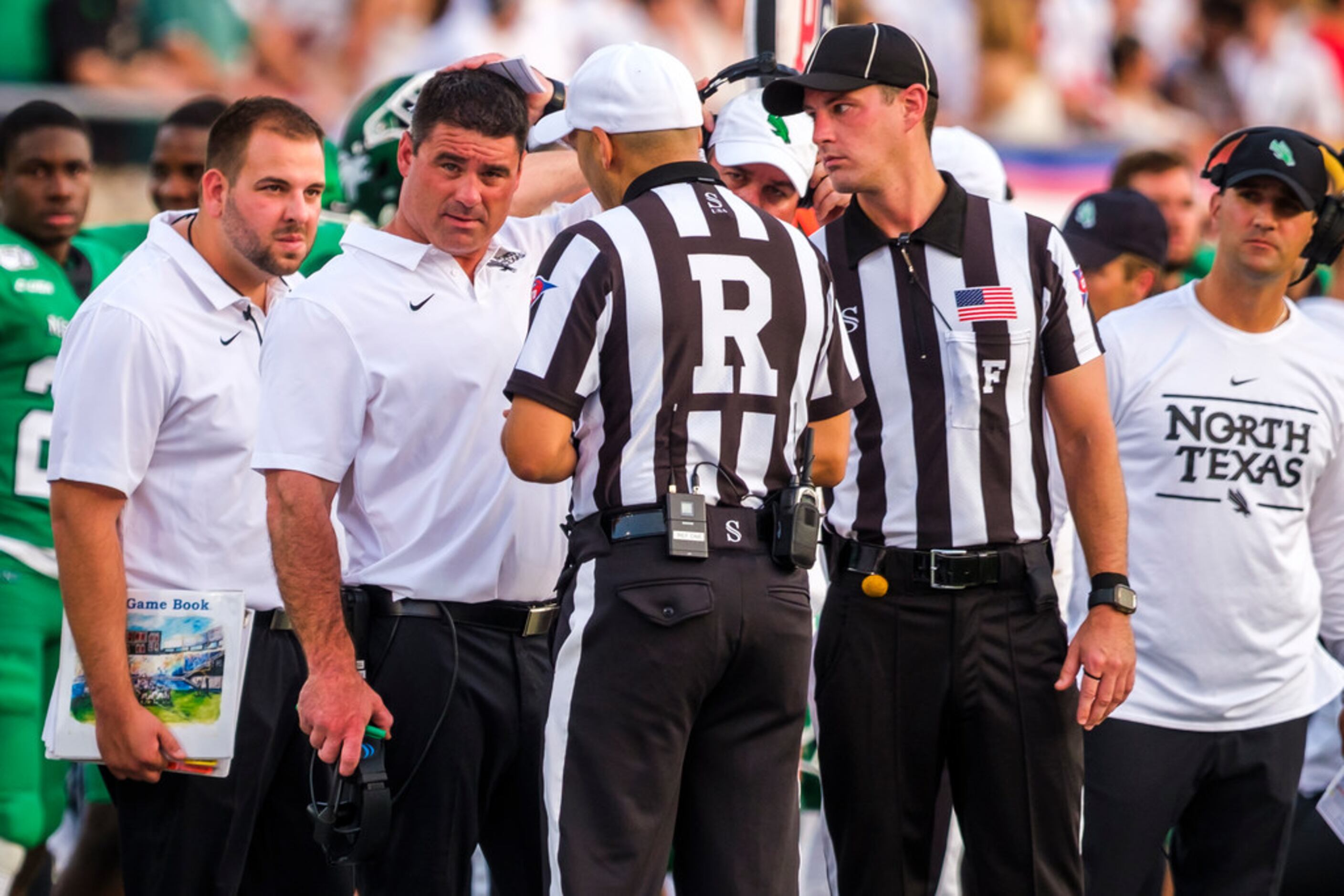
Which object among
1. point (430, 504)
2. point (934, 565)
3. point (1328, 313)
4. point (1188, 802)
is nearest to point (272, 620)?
point (430, 504)

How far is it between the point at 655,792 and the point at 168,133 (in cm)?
341

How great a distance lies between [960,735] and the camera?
3730 mm

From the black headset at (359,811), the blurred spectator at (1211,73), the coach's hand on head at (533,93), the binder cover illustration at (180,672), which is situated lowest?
the black headset at (359,811)

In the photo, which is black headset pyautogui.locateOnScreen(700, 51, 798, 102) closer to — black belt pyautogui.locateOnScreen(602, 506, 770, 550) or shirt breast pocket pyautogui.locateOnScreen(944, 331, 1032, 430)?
shirt breast pocket pyautogui.locateOnScreen(944, 331, 1032, 430)

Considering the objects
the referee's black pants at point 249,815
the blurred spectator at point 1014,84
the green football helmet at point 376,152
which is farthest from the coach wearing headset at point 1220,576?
the blurred spectator at point 1014,84

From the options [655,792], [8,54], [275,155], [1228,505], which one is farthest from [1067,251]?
[8,54]

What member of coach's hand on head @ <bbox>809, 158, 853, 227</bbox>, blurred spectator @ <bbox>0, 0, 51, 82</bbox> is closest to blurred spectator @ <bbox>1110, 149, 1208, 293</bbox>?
coach's hand on head @ <bbox>809, 158, 853, 227</bbox>

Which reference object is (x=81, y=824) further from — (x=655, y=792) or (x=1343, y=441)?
(x=1343, y=441)

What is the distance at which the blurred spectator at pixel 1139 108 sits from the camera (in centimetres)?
1223

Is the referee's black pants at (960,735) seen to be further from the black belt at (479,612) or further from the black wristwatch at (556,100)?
the black wristwatch at (556,100)

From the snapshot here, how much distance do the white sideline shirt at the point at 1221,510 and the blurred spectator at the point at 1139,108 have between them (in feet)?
26.6

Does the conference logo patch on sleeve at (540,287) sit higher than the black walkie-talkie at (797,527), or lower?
higher

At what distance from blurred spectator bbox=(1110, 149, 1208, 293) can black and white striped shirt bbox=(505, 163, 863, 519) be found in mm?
3875

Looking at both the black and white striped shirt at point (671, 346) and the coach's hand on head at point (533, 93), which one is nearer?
the black and white striped shirt at point (671, 346)
